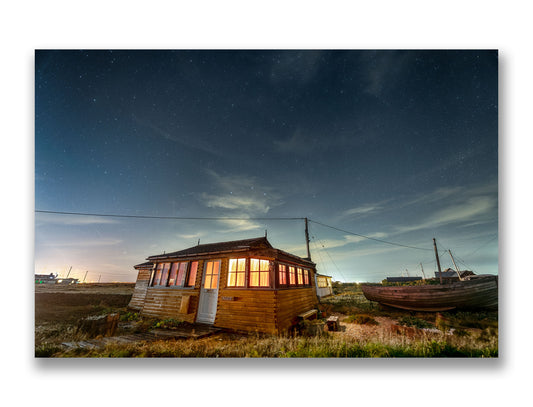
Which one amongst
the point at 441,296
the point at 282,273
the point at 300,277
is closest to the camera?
the point at 282,273

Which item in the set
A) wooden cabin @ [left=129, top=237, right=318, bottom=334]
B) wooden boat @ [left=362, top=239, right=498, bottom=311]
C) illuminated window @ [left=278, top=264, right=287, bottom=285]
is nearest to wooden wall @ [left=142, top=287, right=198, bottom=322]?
wooden cabin @ [left=129, top=237, right=318, bottom=334]

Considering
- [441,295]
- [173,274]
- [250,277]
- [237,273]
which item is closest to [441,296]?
[441,295]

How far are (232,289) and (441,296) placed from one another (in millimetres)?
8100

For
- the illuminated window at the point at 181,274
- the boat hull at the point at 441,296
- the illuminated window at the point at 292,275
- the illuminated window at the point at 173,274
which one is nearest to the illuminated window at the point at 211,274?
the illuminated window at the point at 181,274

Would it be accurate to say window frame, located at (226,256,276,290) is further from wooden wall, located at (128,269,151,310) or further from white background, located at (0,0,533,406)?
wooden wall, located at (128,269,151,310)

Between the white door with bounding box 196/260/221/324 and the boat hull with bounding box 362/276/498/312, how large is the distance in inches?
286

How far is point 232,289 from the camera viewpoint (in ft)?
20.9

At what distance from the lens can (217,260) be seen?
7105 millimetres

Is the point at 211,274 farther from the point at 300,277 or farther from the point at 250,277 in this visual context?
the point at 300,277

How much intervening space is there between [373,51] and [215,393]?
752cm

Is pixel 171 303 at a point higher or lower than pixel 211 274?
lower

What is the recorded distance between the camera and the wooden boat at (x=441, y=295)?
211 inches
